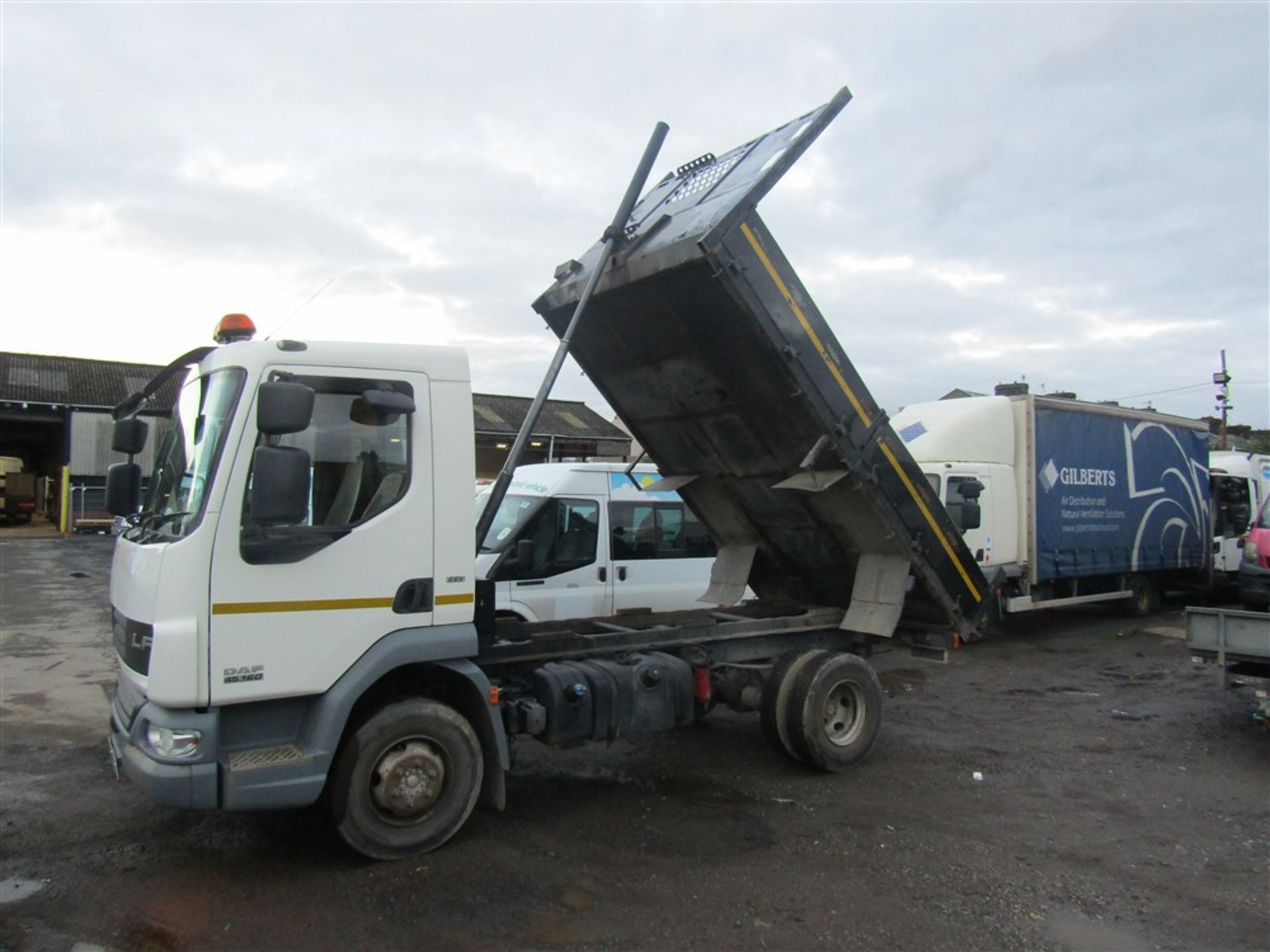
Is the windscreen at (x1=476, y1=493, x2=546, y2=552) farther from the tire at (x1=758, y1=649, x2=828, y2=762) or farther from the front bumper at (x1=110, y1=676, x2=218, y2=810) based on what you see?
the front bumper at (x1=110, y1=676, x2=218, y2=810)

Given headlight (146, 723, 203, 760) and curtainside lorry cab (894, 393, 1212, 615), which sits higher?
curtainside lorry cab (894, 393, 1212, 615)

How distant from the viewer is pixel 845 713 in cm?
674

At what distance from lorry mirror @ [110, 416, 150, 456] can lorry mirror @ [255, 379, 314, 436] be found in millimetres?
1620

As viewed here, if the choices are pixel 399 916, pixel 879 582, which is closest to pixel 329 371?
pixel 399 916

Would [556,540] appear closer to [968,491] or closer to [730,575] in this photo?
[730,575]

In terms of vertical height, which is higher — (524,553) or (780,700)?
(524,553)

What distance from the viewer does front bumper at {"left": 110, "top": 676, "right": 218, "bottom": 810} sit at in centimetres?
407

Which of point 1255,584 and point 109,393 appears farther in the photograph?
point 109,393

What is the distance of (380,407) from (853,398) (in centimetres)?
307

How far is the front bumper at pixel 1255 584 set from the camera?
9500 mm

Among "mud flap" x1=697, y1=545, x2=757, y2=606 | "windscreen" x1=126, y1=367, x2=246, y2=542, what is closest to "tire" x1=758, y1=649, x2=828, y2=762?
"mud flap" x1=697, y1=545, x2=757, y2=606

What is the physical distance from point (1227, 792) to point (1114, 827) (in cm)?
130

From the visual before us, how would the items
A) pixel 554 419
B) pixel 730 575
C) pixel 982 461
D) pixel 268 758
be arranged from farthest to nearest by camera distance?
pixel 554 419 → pixel 982 461 → pixel 730 575 → pixel 268 758

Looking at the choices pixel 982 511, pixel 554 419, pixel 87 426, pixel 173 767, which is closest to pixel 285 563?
pixel 173 767
